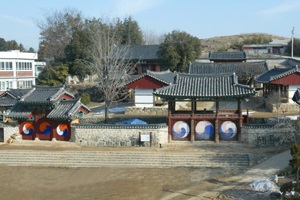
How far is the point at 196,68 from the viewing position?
161 feet

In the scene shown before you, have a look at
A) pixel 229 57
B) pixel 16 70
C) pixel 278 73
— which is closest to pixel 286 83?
pixel 278 73

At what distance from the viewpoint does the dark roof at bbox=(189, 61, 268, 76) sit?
154ft

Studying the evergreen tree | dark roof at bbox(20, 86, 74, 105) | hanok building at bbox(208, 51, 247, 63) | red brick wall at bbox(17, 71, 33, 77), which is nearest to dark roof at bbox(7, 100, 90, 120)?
dark roof at bbox(20, 86, 74, 105)

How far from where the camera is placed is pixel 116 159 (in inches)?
939

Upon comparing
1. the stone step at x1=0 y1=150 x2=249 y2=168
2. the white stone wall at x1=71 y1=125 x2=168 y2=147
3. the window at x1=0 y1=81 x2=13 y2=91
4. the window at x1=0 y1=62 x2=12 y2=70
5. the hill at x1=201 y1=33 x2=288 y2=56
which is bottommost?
the stone step at x1=0 y1=150 x2=249 y2=168

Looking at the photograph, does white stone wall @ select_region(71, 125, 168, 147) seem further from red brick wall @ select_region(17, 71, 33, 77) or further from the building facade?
red brick wall @ select_region(17, 71, 33, 77)

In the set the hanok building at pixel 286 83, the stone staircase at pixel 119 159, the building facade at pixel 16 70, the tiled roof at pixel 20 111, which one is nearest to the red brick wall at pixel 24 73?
the building facade at pixel 16 70

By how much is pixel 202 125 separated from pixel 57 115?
10492 millimetres

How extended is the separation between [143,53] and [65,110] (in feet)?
107

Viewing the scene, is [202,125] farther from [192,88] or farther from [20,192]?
[20,192]

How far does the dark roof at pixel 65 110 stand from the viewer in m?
27.5

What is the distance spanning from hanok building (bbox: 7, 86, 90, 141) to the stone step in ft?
11.3

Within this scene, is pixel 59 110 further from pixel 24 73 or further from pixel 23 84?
pixel 24 73

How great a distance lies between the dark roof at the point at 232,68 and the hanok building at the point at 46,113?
74.8 feet
